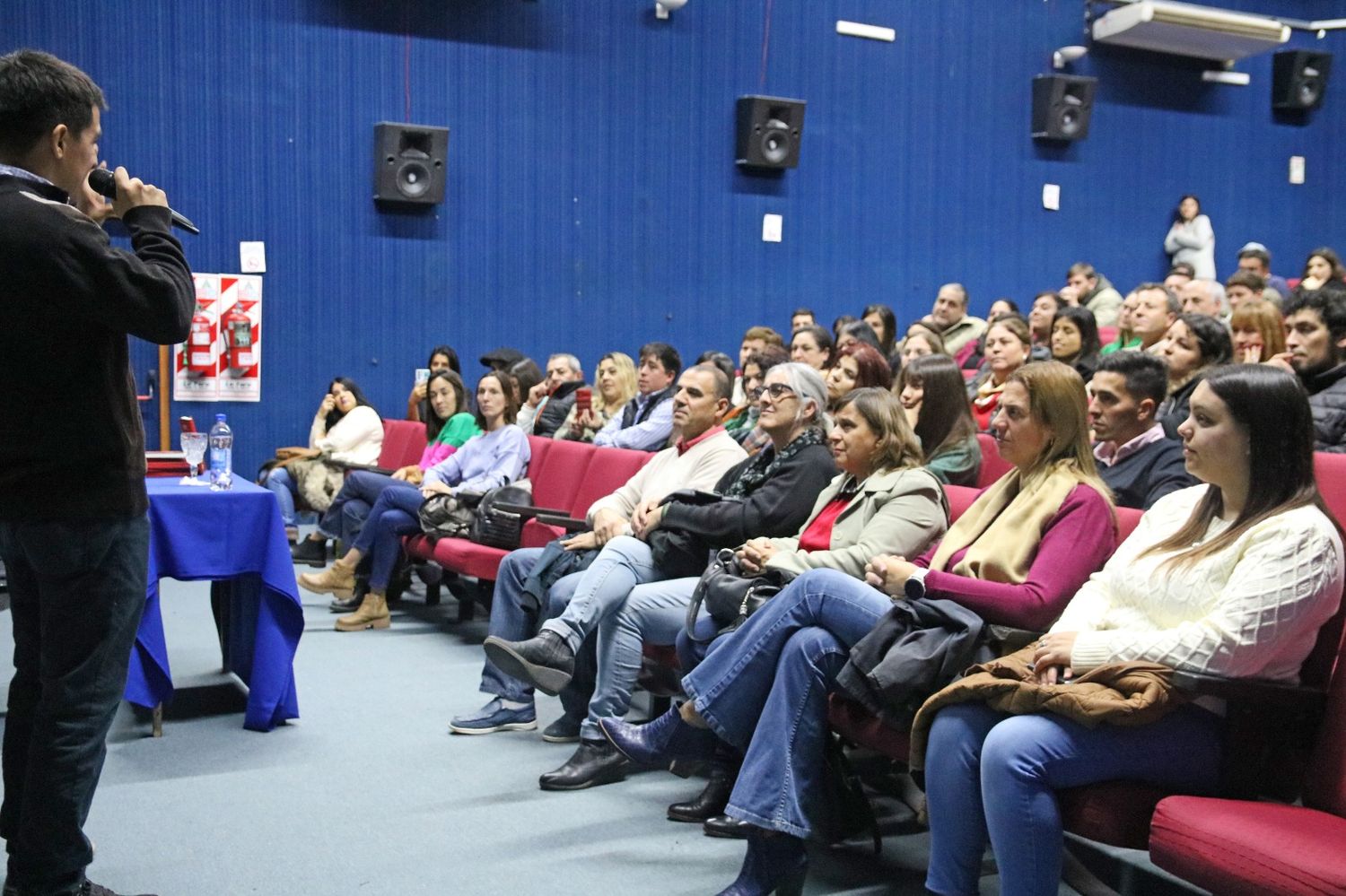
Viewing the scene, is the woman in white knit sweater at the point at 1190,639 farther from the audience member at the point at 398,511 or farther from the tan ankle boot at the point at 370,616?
the tan ankle boot at the point at 370,616

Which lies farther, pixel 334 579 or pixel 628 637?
pixel 334 579

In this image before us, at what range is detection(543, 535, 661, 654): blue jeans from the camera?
3.19m

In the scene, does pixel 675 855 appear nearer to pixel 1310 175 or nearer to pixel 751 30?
pixel 751 30

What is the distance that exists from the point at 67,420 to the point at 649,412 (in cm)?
368

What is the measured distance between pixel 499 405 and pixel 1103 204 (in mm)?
5924

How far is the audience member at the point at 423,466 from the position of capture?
17.8 ft

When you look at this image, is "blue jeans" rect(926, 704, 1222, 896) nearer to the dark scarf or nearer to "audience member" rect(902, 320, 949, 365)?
the dark scarf

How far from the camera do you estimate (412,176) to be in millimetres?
7543

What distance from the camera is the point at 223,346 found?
7.33 meters

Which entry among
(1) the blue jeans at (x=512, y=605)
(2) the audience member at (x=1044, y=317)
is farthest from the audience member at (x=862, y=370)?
(2) the audience member at (x=1044, y=317)

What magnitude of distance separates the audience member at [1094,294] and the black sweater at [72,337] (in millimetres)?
6792

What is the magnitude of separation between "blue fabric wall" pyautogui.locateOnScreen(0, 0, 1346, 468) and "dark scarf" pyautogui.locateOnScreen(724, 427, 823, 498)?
182 inches

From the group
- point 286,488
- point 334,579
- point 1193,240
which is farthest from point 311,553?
point 1193,240

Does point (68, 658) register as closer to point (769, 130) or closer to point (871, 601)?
point (871, 601)
